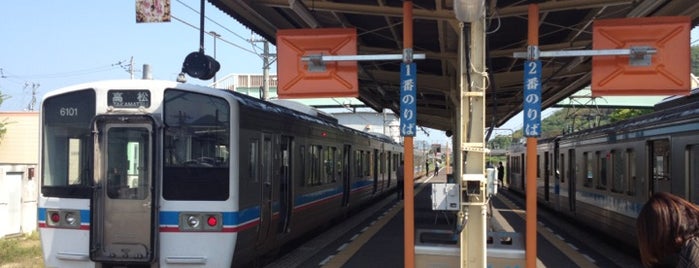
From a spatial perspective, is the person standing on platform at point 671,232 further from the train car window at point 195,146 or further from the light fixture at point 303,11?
the light fixture at point 303,11

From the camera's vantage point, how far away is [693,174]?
26.3 feet

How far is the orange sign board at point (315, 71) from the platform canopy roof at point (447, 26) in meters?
0.78

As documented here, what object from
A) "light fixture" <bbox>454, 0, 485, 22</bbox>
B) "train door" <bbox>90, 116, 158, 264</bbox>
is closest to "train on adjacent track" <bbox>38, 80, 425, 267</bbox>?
"train door" <bbox>90, 116, 158, 264</bbox>

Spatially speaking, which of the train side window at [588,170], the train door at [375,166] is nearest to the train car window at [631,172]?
the train side window at [588,170]

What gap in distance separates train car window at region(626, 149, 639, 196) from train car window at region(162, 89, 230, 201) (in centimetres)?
667

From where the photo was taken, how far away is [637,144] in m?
10.4

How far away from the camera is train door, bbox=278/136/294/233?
981cm

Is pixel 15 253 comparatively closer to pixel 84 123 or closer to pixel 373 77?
pixel 84 123

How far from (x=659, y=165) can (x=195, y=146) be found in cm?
659

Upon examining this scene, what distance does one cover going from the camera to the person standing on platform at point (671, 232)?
8.36 ft

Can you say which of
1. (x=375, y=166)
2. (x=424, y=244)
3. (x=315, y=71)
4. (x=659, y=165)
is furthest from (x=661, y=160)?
(x=375, y=166)

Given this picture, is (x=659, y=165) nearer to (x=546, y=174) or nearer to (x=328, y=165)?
(x=328, y=165)

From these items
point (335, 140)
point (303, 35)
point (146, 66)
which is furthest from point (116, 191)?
point (335, 140)

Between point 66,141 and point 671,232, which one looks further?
point 66,141
